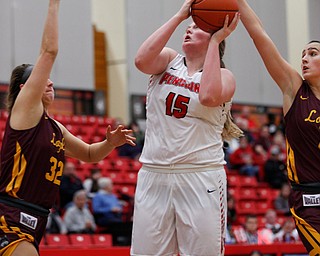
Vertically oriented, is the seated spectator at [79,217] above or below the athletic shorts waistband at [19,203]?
below

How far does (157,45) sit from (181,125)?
61 centimetres

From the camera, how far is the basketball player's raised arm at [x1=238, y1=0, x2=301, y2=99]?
235 inches

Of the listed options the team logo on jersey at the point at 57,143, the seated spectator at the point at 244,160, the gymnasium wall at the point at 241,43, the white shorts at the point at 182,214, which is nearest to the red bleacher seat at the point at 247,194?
the seated spectator at the point at 244,160

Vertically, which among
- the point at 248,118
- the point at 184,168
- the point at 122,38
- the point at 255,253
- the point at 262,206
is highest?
the point at 122,38

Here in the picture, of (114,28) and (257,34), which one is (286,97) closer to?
(257,34)

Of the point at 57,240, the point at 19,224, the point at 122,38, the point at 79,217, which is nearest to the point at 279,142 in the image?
the point at 122,38

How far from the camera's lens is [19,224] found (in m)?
5.13

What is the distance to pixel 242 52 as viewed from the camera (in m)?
23.1

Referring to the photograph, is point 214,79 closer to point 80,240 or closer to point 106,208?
point 80,240

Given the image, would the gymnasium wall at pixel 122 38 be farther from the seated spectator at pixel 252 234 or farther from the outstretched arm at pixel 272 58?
the outstretched arm at pixel 272 58

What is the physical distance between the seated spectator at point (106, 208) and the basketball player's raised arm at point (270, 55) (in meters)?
6.69

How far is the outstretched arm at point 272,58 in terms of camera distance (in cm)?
596

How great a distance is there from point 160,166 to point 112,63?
16.2 metres

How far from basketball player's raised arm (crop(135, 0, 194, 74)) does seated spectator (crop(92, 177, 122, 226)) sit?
6926 millimetres
